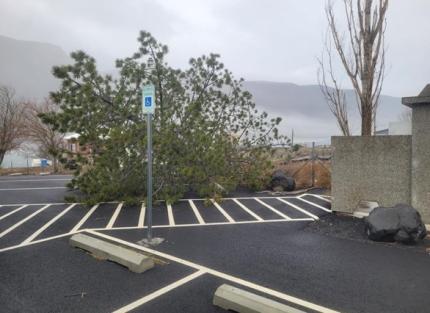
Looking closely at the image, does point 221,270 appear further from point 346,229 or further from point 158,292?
point 346,229

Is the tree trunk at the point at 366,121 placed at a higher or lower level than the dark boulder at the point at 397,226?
higher

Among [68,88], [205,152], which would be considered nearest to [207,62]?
[205,152]

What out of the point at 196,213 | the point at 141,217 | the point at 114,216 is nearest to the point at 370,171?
the point at 196,213

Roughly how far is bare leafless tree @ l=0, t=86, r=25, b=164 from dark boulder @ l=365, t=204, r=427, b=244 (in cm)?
2934

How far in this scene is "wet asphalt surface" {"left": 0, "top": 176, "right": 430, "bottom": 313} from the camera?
3.61 meters

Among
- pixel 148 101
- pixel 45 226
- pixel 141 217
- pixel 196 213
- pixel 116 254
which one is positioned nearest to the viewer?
pixel 116 254

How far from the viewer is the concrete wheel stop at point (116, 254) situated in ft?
14.6

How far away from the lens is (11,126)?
87.7ft

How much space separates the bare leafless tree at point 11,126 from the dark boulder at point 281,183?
81.5 ft

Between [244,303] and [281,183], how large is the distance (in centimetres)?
841

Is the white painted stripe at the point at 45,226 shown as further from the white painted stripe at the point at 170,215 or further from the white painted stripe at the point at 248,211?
the white painted stripe at the point at 248,211

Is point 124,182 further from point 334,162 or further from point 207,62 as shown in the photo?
point 334,162

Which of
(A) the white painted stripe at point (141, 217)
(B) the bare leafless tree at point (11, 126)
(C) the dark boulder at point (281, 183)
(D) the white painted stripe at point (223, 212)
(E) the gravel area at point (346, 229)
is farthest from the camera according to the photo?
(B) the bare leafless tree at point (11, 126)

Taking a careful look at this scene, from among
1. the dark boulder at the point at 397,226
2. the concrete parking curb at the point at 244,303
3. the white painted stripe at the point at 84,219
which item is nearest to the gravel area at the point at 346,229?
the dark boulder at the point at 397,226
